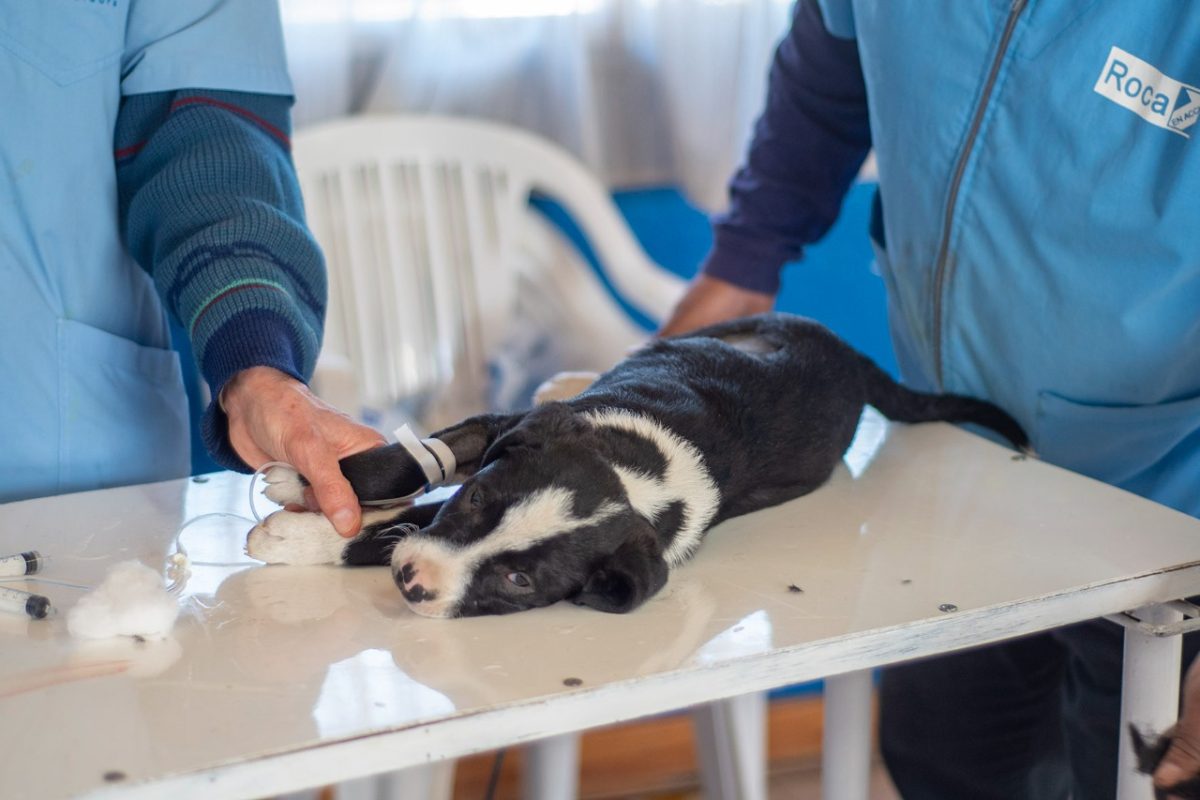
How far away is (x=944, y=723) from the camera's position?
50.3 inches

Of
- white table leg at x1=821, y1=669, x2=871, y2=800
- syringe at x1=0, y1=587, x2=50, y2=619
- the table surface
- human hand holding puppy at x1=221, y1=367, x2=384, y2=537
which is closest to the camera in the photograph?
the table surface

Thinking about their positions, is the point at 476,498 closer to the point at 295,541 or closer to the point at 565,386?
the point at 295,541

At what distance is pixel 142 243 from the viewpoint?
3.36ft

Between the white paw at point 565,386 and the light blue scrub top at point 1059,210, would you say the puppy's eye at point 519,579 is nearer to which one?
the white paw at point 565,386

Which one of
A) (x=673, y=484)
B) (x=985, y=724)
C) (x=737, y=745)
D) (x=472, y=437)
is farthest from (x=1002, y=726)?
(x=472, y=437)

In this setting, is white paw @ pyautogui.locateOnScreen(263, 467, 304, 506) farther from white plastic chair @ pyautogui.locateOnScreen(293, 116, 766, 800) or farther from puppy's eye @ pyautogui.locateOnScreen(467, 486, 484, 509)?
white plastic chair @ pyautogui.locateOnScreen(293, 116, 766, 800)

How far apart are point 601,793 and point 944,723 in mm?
919

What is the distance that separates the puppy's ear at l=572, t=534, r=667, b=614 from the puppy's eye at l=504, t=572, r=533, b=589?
3 cm

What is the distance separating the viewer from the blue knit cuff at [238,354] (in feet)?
2.95

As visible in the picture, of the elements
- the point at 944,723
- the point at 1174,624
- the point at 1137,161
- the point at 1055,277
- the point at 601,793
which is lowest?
the point at 601,793

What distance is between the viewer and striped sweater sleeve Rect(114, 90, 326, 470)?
3.01 feet

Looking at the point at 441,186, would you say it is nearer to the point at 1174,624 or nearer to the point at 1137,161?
the point at 1137,161

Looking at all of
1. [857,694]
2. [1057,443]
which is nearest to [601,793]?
[857,694]

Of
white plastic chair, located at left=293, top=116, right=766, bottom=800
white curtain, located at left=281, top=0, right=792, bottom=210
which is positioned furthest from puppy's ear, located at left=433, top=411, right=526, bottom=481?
white curtain, located at left=281, top=0, right=792, bottom=210
